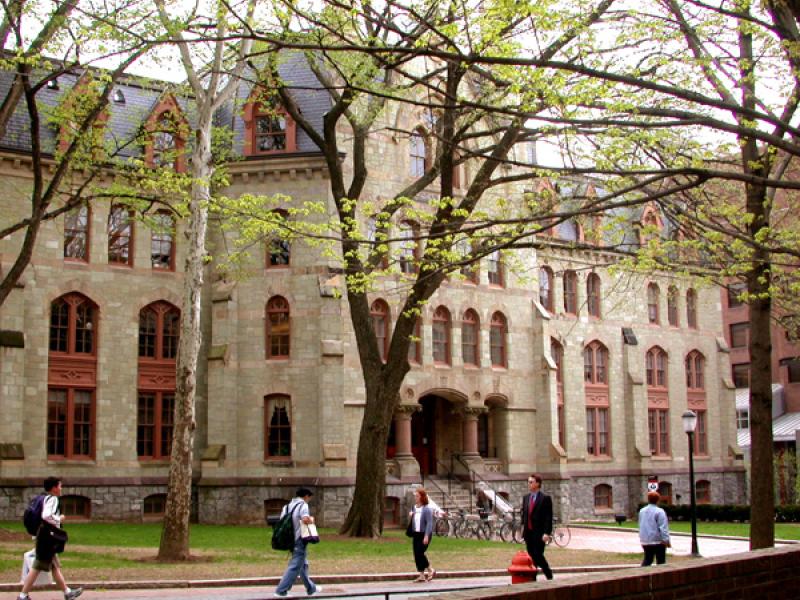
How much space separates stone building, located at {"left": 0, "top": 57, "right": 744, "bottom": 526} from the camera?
3247 centimetres

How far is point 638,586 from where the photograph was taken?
9047 mm

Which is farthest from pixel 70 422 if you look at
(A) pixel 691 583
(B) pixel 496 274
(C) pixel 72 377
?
(A) pixel 691 583

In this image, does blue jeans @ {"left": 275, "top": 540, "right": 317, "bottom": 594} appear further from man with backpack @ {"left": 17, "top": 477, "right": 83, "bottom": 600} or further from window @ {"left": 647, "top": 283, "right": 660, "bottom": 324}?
window @ {"left": 647, "top": 283, "right": 660, "bottom": 324}

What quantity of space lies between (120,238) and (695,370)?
93.9 ft

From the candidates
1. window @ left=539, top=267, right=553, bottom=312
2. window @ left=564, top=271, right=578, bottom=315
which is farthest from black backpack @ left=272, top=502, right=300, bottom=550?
window @ left=564, top=271, right=578, bottom=315

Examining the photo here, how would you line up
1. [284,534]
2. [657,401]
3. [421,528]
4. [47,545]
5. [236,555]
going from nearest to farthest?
1. [47,545]
2. [284,534]
3. [421,528]
4. [236,555]
5. [657,401]

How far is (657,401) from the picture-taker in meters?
48.0

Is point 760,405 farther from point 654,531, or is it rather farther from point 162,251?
point 162,251

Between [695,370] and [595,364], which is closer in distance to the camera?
[595,364]

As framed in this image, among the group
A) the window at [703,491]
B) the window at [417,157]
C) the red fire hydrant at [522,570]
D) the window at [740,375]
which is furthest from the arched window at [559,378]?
the red fire hydrant at [522,570]

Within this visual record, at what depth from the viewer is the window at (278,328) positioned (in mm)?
34525

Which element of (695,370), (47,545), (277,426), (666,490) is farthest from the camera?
(695,370)

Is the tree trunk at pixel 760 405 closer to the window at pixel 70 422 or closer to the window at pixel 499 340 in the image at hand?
the window at pixel 499 340

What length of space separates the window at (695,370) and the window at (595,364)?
18.8 ft
